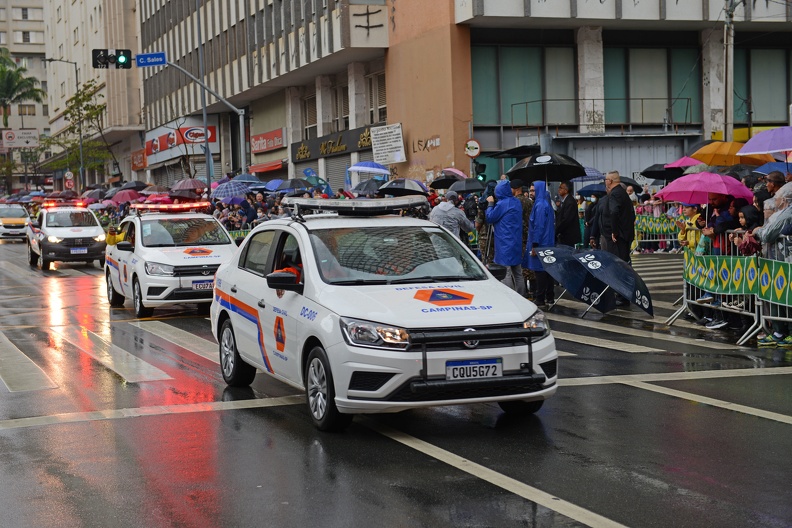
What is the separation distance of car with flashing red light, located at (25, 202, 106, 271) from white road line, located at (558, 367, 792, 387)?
22407 millimetres

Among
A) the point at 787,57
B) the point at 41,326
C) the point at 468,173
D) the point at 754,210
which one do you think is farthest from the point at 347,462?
the point at 787,57

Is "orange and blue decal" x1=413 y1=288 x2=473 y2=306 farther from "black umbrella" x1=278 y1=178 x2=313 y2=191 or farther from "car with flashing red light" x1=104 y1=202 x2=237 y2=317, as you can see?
"black umbrella" x1=278 y1=178 x2=313 y2=191

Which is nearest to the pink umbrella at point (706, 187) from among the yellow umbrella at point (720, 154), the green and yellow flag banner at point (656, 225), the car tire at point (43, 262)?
the yellow umbrella at point (720, 154)

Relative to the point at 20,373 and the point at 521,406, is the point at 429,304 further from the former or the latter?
the point at 20,373

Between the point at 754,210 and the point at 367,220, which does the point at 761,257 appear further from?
the point at 367,220

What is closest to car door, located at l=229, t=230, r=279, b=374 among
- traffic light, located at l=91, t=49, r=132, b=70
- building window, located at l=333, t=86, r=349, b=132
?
traffic light, located at l=91, t=49, r=132, b=70

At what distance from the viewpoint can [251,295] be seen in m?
9.71

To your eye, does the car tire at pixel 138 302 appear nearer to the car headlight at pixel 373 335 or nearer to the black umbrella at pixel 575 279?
the black umbrella at pixel 575 279

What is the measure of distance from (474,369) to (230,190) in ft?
96.2

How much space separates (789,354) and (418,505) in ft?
23.5

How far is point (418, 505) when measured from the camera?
20.1 ft

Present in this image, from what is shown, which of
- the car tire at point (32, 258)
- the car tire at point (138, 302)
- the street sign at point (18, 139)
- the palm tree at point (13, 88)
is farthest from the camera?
the palm tree at point (13, 88)

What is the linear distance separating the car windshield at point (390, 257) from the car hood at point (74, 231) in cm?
2273

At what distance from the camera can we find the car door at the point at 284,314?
8602 millimetres
